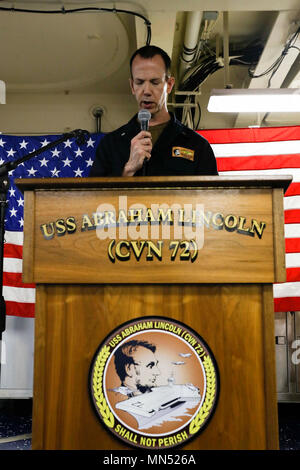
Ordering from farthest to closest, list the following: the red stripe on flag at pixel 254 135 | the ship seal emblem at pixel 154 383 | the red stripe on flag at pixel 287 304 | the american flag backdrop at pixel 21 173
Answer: the red stripe on flag at pixel 254 135 → the american flag backdrop at pixel 21 173 → the red stripe on flag at pixel 287 304 → the ship seal emblem at pixel 154 383

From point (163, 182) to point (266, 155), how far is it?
2779 millimetres

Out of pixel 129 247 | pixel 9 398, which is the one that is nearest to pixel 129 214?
pixel 129 247

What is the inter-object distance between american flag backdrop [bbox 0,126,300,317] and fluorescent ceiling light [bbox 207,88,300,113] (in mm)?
292

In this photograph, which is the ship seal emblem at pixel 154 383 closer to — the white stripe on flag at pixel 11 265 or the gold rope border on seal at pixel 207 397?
the gold rope border on seal at pixel 207 397

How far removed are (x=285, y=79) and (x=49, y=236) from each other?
399 centimetres

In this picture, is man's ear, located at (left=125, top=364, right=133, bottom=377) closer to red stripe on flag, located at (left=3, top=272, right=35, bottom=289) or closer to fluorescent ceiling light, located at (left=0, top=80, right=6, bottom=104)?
red stripe on flag, located at (left=3, top=272, right=35, bottom=289)

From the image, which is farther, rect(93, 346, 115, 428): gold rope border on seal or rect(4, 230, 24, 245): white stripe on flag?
rect(4, 230, 24, 245): white stripe on flag

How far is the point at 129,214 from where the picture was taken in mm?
1205

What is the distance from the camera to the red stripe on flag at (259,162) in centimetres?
372

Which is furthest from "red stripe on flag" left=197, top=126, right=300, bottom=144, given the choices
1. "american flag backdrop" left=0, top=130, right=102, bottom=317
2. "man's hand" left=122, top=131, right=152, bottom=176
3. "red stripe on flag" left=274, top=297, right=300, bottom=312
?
"man's hand" left=122, top=131, right=152, bottom=176

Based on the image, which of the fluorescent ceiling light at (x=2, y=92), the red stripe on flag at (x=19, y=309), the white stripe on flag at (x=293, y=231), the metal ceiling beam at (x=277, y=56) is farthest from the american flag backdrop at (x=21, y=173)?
the white stripe on flag at (x=293, y=231)

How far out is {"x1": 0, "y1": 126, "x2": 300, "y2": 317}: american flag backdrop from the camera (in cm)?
360

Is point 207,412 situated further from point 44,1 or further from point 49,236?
point 44,1
